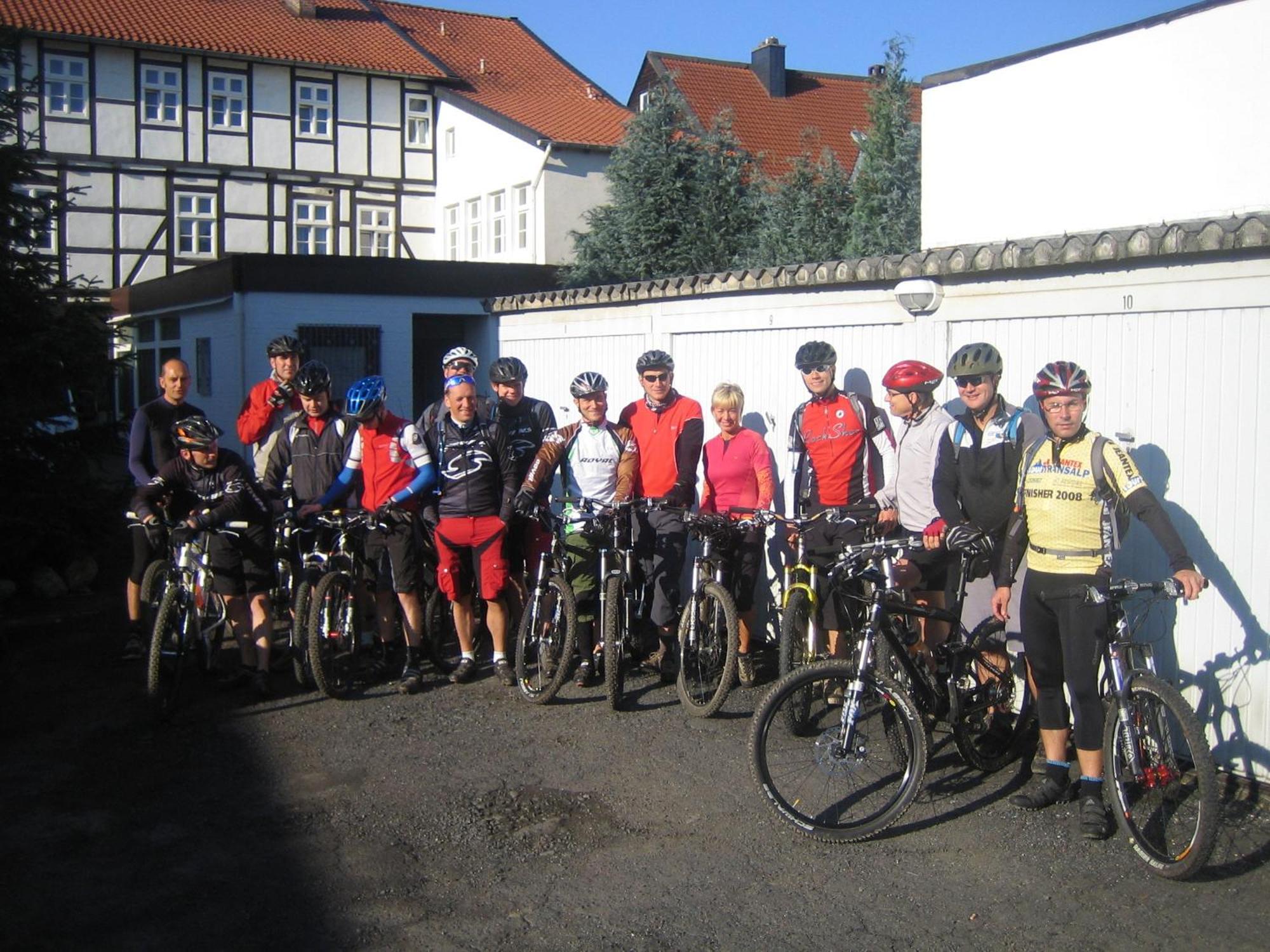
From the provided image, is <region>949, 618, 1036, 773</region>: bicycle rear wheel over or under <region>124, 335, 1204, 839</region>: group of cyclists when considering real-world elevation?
under

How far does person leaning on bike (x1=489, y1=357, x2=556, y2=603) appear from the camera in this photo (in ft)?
25.7

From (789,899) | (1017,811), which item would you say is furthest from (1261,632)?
(789,899)

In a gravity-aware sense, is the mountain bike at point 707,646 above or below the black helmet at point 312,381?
below

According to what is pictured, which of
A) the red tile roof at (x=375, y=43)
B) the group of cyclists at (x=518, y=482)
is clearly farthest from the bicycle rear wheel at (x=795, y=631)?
the red tile roof at (x=375, y=43)

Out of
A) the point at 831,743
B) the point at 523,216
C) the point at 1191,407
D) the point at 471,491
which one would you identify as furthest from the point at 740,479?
the point at 523,216

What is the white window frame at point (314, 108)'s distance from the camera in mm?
32688

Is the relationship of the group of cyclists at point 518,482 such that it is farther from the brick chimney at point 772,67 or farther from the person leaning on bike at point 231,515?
the brick chimney at point 772,67

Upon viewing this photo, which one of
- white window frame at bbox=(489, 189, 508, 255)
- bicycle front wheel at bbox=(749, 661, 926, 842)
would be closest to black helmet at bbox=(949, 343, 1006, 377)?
bicycle front wheel at bbox=(749, 661, 926, 842)

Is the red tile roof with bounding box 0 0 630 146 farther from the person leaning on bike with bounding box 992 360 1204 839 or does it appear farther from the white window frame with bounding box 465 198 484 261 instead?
the person leaning on bike with bounding box 992 360 1204 839

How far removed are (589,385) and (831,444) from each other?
1514 millimetres

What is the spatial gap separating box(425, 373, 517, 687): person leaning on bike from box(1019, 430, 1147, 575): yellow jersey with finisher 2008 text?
324 cm

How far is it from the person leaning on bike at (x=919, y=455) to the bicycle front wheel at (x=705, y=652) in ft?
3.52

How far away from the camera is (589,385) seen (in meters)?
7.55

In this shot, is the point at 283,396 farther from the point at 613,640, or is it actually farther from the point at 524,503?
the point at 613,640
